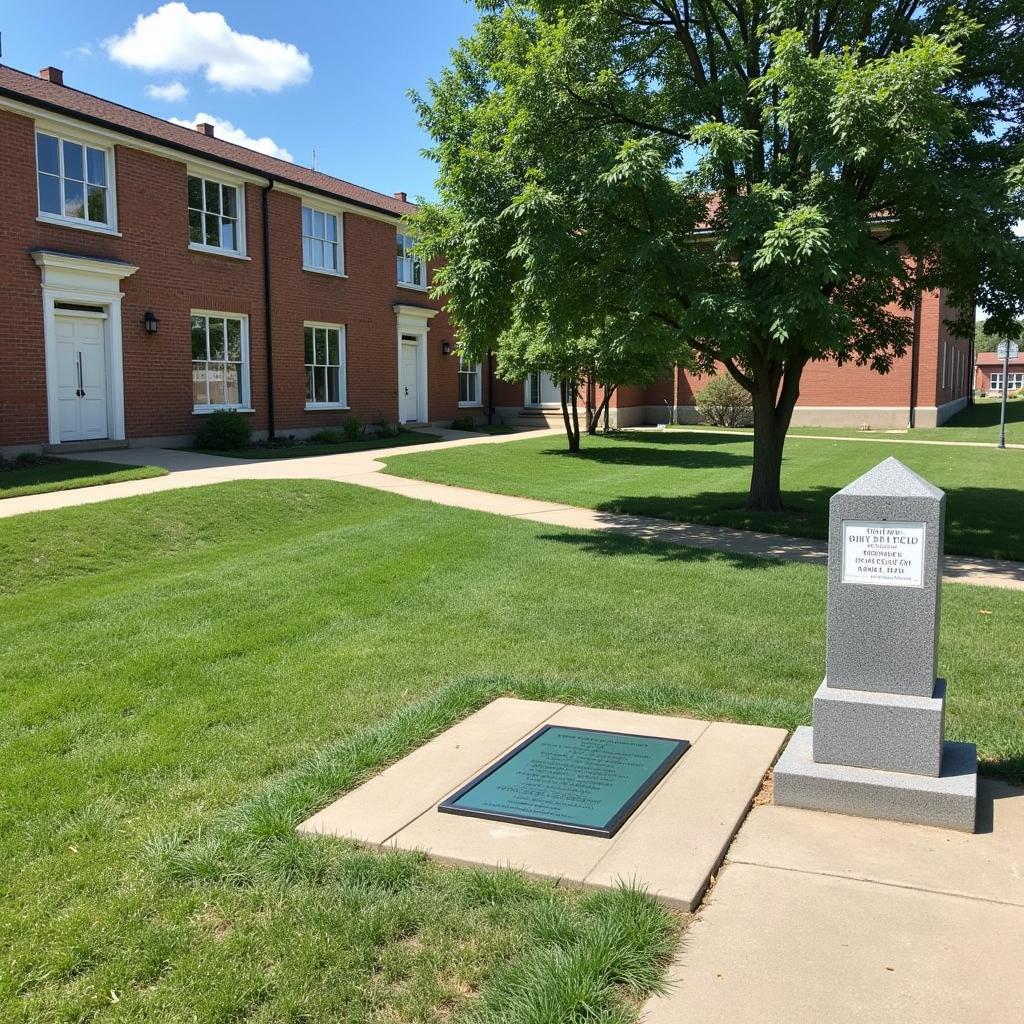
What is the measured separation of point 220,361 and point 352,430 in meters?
4.00

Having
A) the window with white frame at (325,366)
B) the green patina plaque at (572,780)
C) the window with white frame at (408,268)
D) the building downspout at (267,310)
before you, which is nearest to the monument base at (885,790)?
the green patina plaque at (572,780)

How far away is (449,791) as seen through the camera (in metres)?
4.02

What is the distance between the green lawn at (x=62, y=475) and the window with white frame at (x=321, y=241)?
939 centimetres

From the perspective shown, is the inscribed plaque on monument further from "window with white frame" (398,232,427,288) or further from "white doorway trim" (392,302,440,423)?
"window with white frame" (398,232,427,288)

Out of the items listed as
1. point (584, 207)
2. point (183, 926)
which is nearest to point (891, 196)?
point (584, 207)

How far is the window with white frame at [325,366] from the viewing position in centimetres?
2370

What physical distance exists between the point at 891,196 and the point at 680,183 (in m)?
2.39

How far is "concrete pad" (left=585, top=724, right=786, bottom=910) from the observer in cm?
324

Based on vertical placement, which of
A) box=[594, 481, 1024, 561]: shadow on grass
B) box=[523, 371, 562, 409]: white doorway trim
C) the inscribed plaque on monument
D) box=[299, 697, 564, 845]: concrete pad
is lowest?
box=[299, 697, 564, 845]: concrete pad

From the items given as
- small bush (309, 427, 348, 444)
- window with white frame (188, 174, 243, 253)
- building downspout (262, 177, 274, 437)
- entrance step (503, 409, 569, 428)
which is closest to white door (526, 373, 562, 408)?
entrance step (503, 409, 569, 428)

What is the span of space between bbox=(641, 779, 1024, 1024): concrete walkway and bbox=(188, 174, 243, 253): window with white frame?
63.4 ft

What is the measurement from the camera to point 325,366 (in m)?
24.1

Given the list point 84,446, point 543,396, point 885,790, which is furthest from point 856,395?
point 885,790

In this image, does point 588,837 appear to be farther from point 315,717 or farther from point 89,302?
point 89,302
